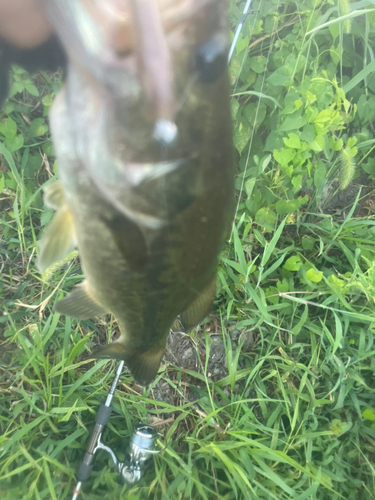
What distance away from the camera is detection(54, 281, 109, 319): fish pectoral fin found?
2.55 ft

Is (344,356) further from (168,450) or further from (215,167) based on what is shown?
(215,167)

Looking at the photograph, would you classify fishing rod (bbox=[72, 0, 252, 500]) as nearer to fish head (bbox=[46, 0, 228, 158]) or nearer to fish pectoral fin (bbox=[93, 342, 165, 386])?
fish pectoral fin (bbox=[93, 342, 165, 386])

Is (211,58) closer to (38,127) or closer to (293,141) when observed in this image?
(293,141)

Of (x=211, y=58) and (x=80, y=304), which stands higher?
(x=211, y=58)

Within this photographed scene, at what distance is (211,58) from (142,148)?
0.15 meters

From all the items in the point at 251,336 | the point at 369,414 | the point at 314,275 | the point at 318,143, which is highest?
the point at 318,143

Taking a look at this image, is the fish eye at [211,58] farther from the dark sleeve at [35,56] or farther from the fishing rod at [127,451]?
the fishing rod at [127,451]

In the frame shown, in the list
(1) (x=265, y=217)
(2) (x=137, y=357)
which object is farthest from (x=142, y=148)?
(1) (x=265, y=217)

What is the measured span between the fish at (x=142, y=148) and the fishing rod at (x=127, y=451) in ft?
2.75

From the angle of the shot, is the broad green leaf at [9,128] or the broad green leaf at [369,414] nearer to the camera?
the broad green leaf at [9,128]

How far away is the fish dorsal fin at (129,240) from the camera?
60 centimetres

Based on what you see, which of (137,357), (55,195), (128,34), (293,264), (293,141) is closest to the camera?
(128,34)

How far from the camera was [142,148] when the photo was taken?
51 centimetres

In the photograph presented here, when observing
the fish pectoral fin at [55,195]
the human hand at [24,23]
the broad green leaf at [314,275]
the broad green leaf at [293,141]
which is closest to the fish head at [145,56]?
the human hand at [24,23]
